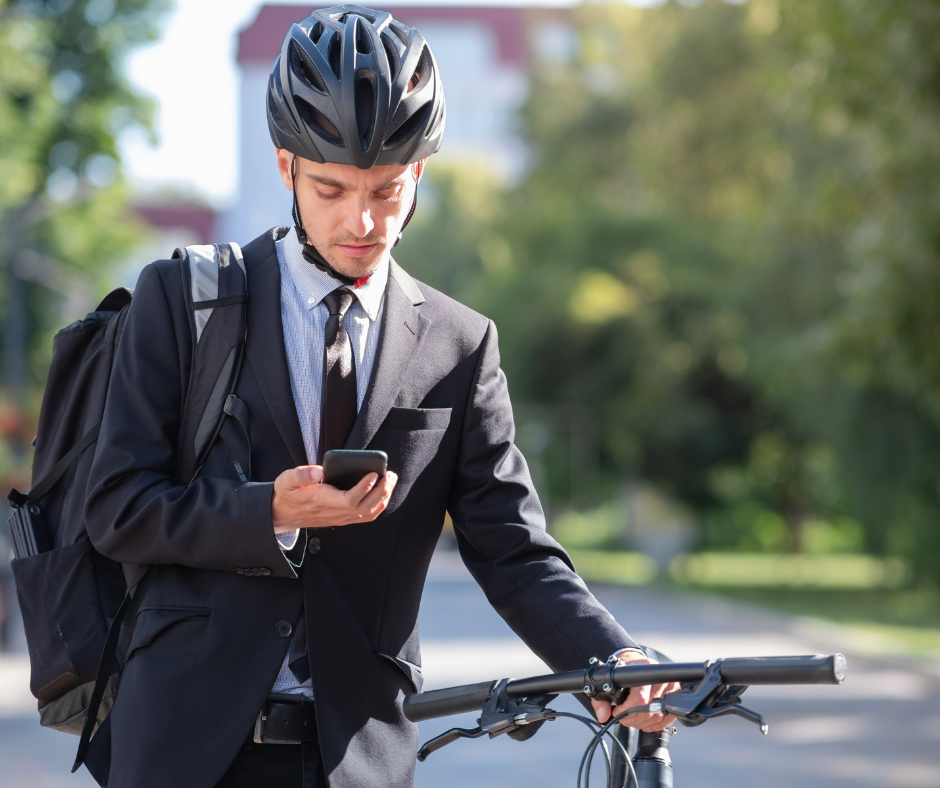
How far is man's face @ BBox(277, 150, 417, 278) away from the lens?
2.62 m

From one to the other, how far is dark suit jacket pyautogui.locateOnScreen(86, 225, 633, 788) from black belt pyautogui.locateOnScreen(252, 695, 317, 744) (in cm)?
4

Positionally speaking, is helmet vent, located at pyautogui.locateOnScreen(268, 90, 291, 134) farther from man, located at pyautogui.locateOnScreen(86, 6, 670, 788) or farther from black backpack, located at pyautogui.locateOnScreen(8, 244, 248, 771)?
black backpack, located at pyautogui.locateOnScreen(8, 244, 248, 771)

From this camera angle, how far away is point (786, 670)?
2.11 metres

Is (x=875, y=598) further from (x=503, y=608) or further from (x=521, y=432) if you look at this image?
(x=503, y=608)

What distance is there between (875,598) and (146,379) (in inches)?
1122

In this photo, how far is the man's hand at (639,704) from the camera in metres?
2.38

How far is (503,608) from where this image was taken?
2762 millimetres

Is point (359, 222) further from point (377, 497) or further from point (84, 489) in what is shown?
point (84, 489)

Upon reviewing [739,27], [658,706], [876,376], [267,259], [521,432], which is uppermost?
[739,27]

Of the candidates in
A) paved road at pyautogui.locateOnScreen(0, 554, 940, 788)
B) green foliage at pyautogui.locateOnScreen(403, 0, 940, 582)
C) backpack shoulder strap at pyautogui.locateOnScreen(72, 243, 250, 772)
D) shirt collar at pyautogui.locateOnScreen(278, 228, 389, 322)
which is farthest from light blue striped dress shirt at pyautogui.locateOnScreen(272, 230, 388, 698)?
green foliage at pyautogui.locateOnScreen(403, 0, 940, 582)

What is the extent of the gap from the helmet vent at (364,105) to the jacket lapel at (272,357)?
1.03ft

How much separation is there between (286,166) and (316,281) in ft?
0.73

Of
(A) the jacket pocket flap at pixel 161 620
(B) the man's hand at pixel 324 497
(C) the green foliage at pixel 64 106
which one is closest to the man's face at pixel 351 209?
(B) the man's hand at pixel 324 497

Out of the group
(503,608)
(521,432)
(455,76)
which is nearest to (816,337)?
(503,608)
